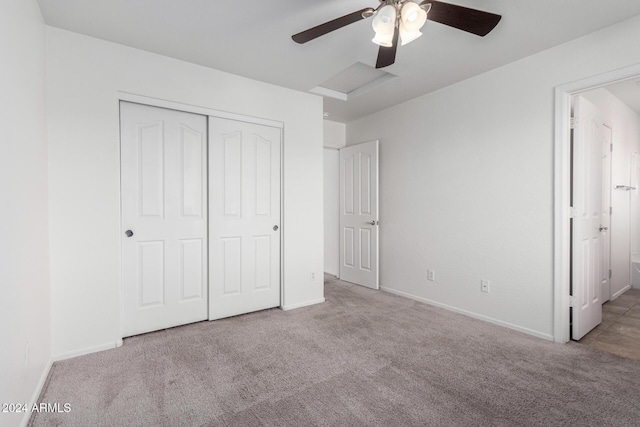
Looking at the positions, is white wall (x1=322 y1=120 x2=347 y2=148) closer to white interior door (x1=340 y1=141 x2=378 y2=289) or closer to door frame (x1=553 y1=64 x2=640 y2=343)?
white interior door (x1=340 y1=141 x2=378 y2=289)

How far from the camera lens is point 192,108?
2.83 metres

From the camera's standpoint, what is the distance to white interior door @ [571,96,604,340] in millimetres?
2529

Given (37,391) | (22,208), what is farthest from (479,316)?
(22,208)

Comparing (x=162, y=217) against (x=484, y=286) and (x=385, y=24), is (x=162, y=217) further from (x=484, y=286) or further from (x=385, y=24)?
(x=484, y=286)

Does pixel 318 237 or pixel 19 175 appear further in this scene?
pixel 318 237

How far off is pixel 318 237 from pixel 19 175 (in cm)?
260

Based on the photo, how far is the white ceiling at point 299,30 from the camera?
2.00m

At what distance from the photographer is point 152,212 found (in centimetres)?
269

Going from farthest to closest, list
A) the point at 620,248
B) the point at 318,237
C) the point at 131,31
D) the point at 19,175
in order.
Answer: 1. the point at 620,248
2. the point at 318,237
3. the point at 131,31
4. the point at 19,175

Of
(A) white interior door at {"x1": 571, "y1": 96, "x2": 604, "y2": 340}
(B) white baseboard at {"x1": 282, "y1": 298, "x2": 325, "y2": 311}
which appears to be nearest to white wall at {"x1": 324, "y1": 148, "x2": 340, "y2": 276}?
(B) white baseboard at {"x1": 282, "y1": 298, "x2": 325, "y2": 311}

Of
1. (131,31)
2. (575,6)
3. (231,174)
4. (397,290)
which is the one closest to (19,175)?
(131,31)

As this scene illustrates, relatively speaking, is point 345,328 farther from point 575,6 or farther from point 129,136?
point 575,6

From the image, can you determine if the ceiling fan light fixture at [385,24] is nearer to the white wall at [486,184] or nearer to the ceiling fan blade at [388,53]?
the ceiling fan blade at [388,53]

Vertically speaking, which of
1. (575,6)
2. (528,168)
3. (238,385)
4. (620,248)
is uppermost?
(575,6)
